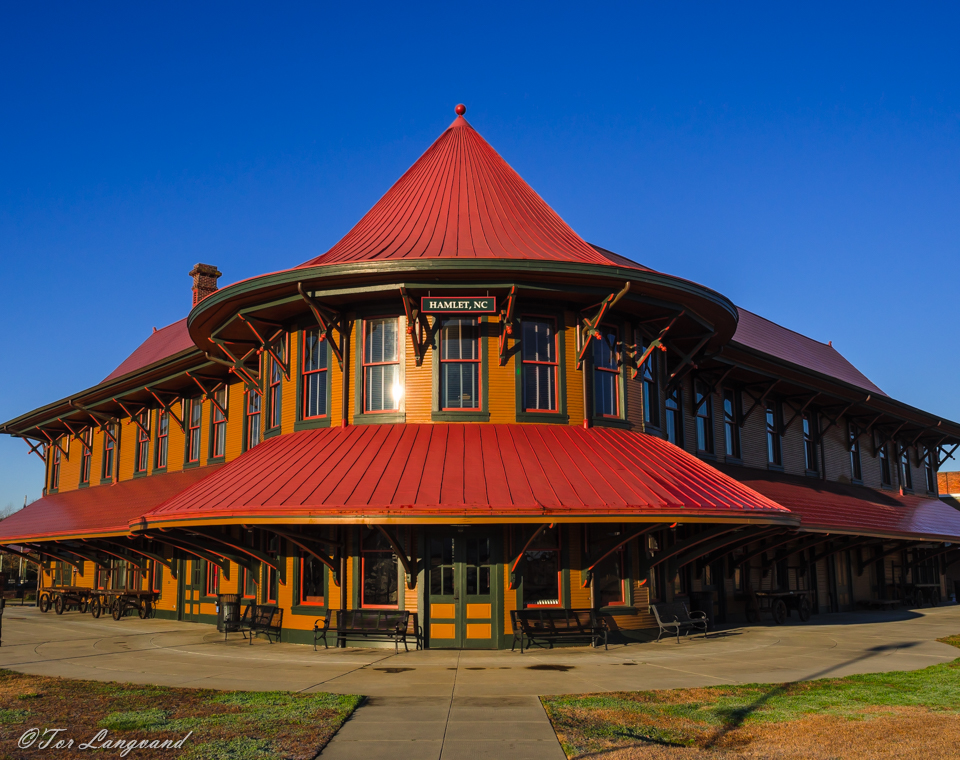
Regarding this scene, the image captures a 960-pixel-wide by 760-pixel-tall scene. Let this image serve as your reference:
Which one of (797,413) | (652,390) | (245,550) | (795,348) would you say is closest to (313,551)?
(245,550)

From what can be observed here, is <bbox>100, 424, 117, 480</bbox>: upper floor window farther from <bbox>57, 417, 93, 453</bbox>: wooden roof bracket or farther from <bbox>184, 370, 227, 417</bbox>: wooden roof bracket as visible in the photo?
<bbox>184, 370, 227, 417</bbox>: wooden roof bracket

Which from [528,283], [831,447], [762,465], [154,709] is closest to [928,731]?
[154,709]

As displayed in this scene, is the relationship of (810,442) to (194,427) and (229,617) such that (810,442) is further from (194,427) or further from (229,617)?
(194,427)

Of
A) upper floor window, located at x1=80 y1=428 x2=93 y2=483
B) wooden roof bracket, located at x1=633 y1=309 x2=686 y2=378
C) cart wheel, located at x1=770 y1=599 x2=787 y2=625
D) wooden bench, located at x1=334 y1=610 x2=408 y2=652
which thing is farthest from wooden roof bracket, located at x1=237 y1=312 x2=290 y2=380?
upper floor window, located at x1=80 y1=428 x2=93 y2=483

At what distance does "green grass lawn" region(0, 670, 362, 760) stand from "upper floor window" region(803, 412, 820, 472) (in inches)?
944

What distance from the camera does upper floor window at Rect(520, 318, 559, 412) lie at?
1817cm

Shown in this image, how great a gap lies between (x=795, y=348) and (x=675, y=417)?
12.9m

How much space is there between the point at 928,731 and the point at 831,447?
2423 centimetres

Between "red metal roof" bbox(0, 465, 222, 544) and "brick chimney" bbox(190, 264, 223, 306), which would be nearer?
"red metal roof" bbox(0, 465, 222, 544)

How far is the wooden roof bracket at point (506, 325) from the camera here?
17.7m

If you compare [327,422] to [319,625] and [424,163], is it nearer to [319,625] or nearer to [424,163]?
[319,625]

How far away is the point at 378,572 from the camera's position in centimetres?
1731

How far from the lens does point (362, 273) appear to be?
57.4 feet

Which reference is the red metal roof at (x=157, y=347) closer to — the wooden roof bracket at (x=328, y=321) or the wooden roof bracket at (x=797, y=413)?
the wooden roof bracket at (x=328, y=321)
